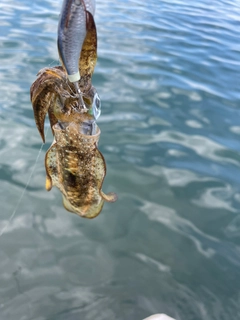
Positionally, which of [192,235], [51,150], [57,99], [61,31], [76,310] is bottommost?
[76,310]

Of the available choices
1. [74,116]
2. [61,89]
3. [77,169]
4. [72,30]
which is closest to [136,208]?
[77,169]

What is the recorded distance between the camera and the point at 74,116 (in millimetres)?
2166

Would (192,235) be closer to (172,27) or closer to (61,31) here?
(61,31)

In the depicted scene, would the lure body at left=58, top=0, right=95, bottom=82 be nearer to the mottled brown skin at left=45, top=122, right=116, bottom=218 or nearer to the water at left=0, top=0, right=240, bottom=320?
the mottled brown skin at left=45, top=122, right=116, bottom=218

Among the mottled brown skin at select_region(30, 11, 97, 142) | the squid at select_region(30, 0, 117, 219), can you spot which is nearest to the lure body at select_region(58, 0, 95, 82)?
the squid at select_region(30, 0, 117, 219)

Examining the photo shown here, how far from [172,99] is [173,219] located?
284 centimetres

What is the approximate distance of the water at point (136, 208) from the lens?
341 centimetres

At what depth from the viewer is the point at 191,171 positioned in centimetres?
478

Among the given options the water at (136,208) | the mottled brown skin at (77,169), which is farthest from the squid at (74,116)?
the water at (136,208)

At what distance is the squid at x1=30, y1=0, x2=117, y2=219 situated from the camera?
1623 mm

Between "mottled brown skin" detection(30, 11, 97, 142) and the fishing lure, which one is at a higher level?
the fishing lure

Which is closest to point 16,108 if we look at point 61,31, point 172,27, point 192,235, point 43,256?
point 43,256

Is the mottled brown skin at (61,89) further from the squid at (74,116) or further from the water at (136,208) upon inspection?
the water at (136,208)

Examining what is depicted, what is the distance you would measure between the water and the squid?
1.23 m
